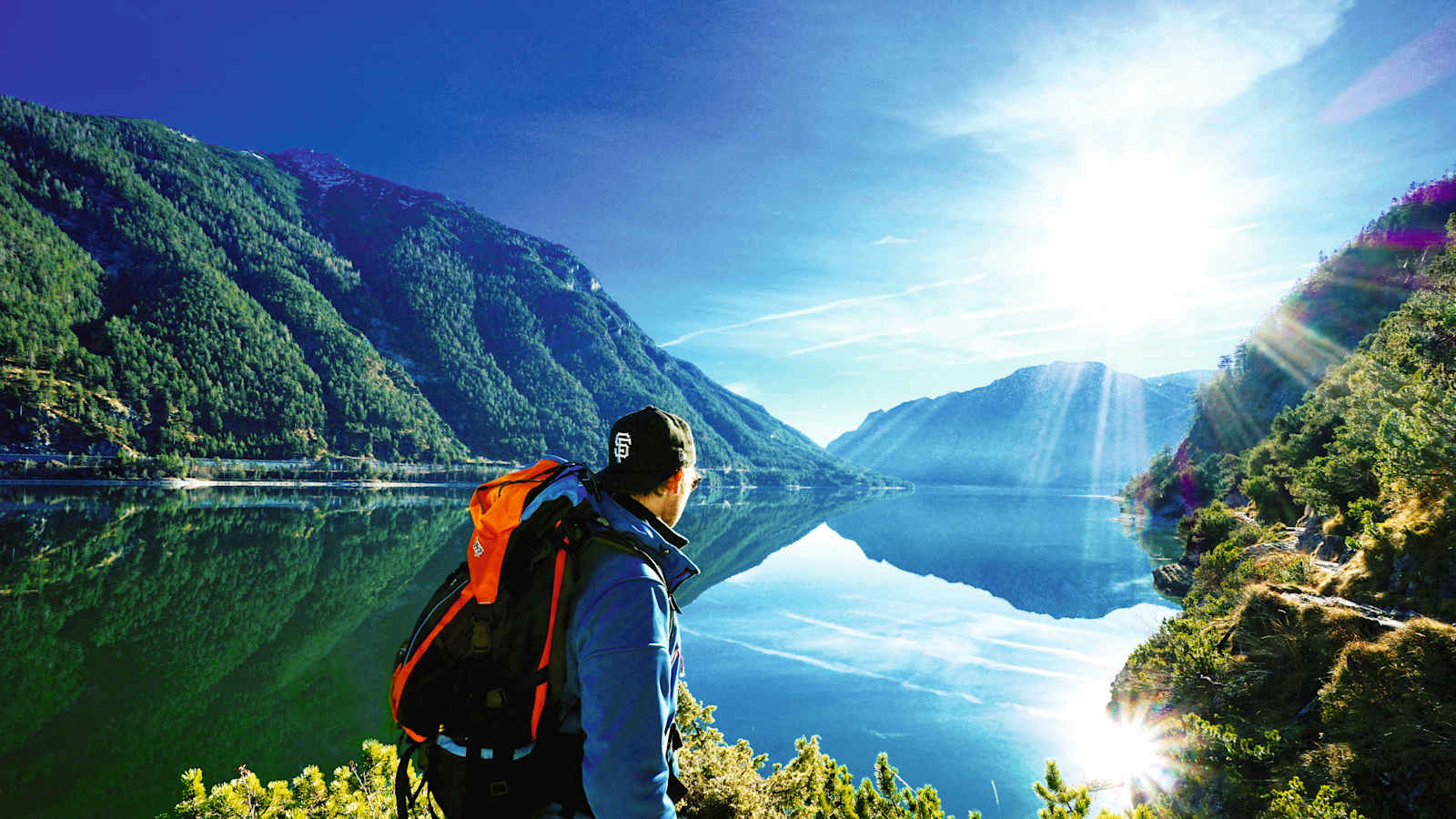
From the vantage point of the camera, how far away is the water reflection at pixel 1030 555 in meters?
33.4

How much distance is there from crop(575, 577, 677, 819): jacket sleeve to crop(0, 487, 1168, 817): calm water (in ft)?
43.4

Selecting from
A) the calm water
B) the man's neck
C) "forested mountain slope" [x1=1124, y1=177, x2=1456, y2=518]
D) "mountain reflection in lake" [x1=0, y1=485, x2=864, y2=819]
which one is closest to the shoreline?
"mountain reflection in lake" [x1=0, y1=485, x2=864, y2=819]

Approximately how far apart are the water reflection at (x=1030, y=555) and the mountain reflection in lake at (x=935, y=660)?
0.27 metres

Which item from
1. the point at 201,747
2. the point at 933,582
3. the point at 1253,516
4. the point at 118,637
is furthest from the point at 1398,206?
the point at 118,637

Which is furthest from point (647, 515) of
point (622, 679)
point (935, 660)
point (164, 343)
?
point (164, 343)

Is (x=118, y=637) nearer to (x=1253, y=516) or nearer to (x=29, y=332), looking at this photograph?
(x=1253, y=516)

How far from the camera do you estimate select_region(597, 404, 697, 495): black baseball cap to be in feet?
7.02

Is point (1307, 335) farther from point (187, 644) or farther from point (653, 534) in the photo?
point (187, 644)

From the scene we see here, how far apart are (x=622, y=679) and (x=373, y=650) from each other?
83.9ft

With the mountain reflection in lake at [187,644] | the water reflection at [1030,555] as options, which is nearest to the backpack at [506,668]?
the mountain reflection in lake at [187,644]

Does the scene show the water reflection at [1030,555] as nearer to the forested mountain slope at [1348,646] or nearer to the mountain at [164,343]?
the forested mountain slope at [1348,646]

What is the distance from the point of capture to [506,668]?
1.83 m

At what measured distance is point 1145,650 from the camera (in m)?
15.8

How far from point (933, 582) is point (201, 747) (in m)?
35.3
